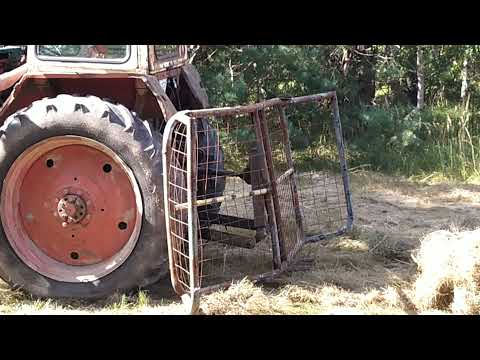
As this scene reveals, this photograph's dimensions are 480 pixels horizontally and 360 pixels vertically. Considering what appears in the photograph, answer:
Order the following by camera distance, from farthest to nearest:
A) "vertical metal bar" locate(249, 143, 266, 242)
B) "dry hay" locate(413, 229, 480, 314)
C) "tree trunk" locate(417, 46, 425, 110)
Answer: "tree trunk" locate(417, 46, 425, 110) < "vertical metal bar" locate(249, 143, 266, 242) < "dry hay" locate(413, 229, 480, 314)

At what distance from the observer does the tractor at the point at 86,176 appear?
13.2 feet

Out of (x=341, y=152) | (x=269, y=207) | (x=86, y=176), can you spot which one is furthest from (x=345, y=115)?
(x=86, y=176)

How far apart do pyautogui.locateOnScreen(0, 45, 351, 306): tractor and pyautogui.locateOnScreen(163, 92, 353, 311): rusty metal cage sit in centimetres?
4

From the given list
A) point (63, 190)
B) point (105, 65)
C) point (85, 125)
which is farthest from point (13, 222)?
point (105, 65)

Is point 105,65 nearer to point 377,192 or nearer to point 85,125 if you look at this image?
point 85,125

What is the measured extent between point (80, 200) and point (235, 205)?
50.2 inches

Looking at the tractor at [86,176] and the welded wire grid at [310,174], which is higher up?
the tractor at [86,176]

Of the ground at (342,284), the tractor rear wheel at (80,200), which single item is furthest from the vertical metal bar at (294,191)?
the tractor rear wheel at (80,200)

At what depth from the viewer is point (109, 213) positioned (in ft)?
13.9

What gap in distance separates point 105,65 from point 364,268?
227 centimetres

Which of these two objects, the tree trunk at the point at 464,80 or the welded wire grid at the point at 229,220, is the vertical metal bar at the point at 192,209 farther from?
the tree trunk at the point at 464,80

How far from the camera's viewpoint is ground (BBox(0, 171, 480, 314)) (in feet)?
13.1

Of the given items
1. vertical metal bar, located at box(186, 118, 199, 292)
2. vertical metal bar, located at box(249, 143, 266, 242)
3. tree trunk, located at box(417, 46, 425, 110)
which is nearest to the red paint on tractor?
vertical metal bar, located at box(186, 118, 199, 292)

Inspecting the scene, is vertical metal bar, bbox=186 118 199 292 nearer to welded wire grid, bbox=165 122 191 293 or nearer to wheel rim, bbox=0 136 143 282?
welded wire grid, bbox=165 122 191 293
